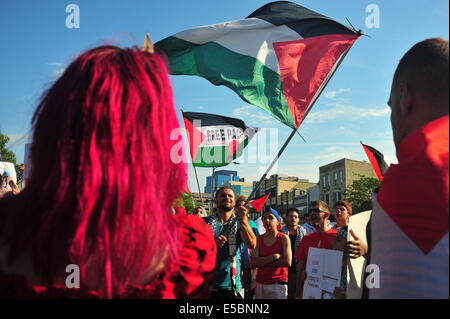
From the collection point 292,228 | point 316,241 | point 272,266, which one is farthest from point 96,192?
point 292,228

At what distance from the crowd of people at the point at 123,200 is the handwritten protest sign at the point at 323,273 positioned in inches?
81.8

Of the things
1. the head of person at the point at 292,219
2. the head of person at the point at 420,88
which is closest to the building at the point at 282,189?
the head of person at the point at 292,219

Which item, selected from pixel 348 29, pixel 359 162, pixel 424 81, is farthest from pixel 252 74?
pixel 359 162

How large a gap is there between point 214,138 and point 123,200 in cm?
770

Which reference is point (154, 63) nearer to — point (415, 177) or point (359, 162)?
point (415, 177)

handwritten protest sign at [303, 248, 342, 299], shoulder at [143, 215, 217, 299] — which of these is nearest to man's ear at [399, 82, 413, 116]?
shoulder at [143, 215, 217, 299]

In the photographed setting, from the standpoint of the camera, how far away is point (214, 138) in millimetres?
8906

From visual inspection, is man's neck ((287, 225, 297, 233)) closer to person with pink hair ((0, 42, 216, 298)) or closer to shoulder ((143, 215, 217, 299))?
shoulder ((143, 215, 217, 299))

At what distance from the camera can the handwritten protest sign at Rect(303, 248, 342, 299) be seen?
3.44 meters

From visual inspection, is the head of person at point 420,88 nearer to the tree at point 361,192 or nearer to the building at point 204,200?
the building at point 204,200

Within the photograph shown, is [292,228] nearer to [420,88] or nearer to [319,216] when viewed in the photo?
[319,216]

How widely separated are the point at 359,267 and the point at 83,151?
249 cm

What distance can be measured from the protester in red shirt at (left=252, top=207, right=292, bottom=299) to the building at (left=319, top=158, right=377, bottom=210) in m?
56.1

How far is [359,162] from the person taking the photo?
6331 cm
